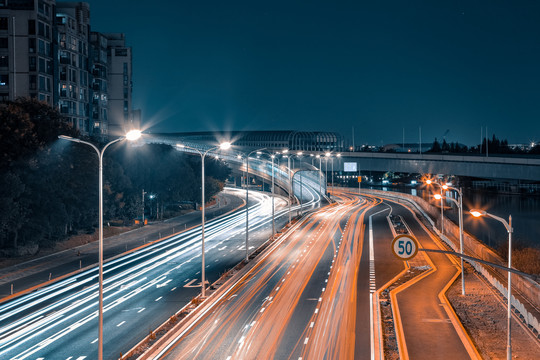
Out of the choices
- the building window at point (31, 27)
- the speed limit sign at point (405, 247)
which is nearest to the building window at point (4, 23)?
the building window at point (31, 27)

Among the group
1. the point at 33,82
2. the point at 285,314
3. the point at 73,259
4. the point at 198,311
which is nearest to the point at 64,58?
the point at 33,82

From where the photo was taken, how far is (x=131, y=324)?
27172 mm

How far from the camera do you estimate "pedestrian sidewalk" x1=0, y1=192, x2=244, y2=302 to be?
36969 mm

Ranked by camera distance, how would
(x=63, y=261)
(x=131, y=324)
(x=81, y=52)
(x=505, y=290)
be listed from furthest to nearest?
1. (x=81, y=52)
2. (x=63, y=261)
3. (x=505, y=290)
4. (x=131, y=324)

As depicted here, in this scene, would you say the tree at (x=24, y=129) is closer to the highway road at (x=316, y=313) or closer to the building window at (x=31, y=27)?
the highway road at (x=316, y=313)

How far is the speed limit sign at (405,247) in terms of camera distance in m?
18.2

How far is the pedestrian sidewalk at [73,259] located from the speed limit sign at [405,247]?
25.5m

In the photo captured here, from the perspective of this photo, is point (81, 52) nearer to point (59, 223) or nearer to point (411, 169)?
point (59, 223)

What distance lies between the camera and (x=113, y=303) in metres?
31.6

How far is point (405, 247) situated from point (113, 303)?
19844mm

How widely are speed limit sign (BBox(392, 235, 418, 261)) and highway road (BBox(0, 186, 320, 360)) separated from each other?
12633 mm

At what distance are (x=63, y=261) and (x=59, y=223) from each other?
4.39 metres

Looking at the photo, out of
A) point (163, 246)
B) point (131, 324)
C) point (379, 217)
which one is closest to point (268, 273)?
point (131, 324)

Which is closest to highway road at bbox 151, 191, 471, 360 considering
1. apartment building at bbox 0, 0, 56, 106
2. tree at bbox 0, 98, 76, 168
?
tree at bbox 0, 98, 76, 168
